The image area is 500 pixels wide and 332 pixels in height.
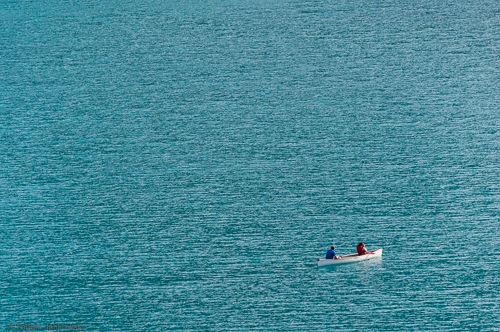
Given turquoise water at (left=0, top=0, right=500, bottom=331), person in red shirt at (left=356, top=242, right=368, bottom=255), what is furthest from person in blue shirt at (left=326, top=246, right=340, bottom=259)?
person in red shirt at (left=356, top=242, right=368, bottom=255)

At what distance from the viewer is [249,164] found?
47.5 metres

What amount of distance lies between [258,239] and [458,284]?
10188 mm

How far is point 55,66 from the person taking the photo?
201 feet

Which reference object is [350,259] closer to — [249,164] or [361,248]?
[361,248]

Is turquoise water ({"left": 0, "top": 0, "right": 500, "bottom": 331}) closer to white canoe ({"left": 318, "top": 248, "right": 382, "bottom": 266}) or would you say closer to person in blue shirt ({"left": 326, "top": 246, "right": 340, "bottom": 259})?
white canoe ({"left": 318, "top": 248, "right": 382, "bottom": 266})

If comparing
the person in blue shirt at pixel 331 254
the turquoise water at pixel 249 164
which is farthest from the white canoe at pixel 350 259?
the turquoise water at pixel 249 164

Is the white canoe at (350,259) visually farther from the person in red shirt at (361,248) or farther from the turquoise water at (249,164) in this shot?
the turquoise water at (249,164)

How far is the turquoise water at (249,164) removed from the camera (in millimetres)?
36625

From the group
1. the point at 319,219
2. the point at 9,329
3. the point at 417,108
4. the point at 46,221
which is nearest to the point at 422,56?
the point at 417,108

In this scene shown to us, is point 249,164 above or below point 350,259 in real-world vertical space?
above

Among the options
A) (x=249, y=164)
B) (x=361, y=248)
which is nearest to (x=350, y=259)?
(x=361, y=248)

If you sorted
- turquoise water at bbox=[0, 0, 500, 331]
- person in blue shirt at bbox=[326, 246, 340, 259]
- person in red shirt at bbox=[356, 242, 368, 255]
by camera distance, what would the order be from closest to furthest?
turquoise water at bbox=[0, 0, 500, 331] → person in blue shirt at bbox=[326, 246, 340, 259] → person in red shirt at bbox=[356, 242, 368, 255]

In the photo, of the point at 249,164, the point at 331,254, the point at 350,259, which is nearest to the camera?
the point at 331,254

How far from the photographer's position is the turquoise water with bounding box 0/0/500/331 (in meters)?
36.6
